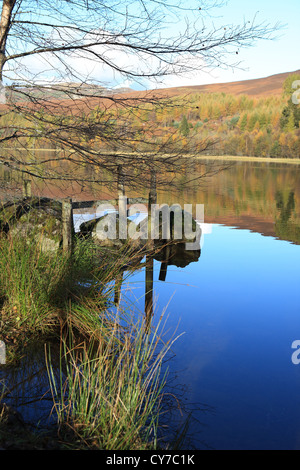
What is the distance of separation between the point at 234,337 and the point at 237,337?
2.1 inches

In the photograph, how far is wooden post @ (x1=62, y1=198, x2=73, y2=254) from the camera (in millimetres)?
8594

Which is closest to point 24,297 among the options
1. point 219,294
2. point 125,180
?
point 125,180

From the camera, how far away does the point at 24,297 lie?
6.29 m

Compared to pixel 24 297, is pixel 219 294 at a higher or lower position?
lower

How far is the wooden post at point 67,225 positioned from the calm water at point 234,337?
1250 mm

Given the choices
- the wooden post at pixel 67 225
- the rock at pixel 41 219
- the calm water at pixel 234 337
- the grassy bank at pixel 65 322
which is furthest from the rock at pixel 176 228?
the grassy bank at pixel 65 322

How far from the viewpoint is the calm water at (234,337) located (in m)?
4.94

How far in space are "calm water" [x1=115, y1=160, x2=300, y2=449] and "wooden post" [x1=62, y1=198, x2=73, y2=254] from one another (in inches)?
54.3

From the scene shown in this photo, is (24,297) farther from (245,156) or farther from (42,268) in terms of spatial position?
(245,156)

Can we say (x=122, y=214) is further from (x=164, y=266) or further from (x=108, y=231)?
(x=164, y=266)

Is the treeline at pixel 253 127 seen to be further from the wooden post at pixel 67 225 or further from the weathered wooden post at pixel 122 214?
the wooden post at pixel 67 225

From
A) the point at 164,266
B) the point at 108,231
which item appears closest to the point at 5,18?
the point at 108,231

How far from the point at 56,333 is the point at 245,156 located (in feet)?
352

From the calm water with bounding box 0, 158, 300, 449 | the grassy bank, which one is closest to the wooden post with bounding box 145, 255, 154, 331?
the calm water with bounding box 0, 158, 300, 449
